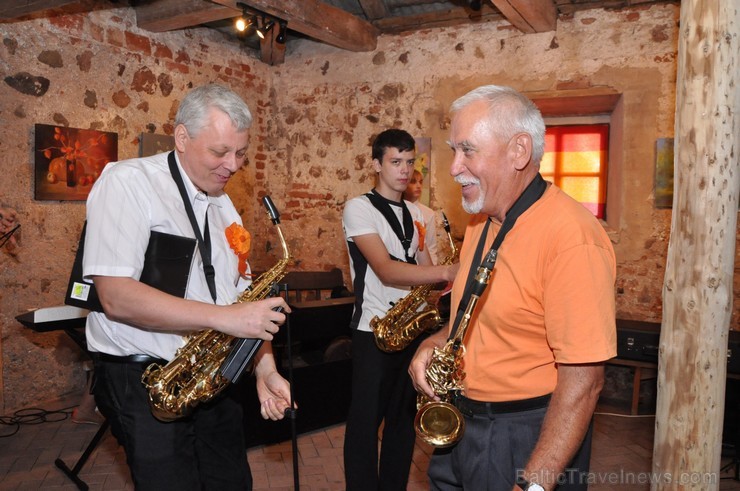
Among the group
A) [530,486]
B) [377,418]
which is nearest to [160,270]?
[530,486]

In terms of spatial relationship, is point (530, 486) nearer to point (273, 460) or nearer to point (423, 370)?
point (423, 370)

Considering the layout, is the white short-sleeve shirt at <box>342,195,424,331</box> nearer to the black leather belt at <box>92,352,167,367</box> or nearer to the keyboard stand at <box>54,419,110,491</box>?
the black leather belt at <box>92,352,167,367</box>

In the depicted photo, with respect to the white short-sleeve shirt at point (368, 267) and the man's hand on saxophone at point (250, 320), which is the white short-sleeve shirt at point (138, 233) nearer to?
the man's hand on saxophone at point (250, 320)

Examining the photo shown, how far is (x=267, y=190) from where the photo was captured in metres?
7.53

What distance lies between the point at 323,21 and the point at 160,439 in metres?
4.97

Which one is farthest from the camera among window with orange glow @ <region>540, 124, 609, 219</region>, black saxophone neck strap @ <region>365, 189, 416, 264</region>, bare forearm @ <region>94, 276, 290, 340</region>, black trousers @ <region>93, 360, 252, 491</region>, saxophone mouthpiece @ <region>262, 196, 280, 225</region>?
window with orange glow @ <region>540, 124, 609, 219</region>

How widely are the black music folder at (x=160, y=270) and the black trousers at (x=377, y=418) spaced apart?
4.54 feet

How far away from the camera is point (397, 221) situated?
11.5 feet

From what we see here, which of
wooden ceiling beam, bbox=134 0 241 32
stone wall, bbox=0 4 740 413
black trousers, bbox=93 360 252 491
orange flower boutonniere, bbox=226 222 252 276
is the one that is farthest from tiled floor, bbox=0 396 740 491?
wooden ceiling beam, bbox=134 0 241 32

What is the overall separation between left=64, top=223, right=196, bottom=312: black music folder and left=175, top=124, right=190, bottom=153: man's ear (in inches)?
14.0

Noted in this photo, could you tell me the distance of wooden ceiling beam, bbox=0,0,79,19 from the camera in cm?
452

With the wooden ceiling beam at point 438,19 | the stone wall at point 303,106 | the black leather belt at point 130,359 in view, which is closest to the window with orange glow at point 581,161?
the stone wall at point 303,106

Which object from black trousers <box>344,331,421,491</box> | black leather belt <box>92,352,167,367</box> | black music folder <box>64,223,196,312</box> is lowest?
black trousers <box>344,331,421,491</box>

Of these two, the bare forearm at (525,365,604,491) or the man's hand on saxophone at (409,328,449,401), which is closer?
the bare forearm at (525,365,604,491)
